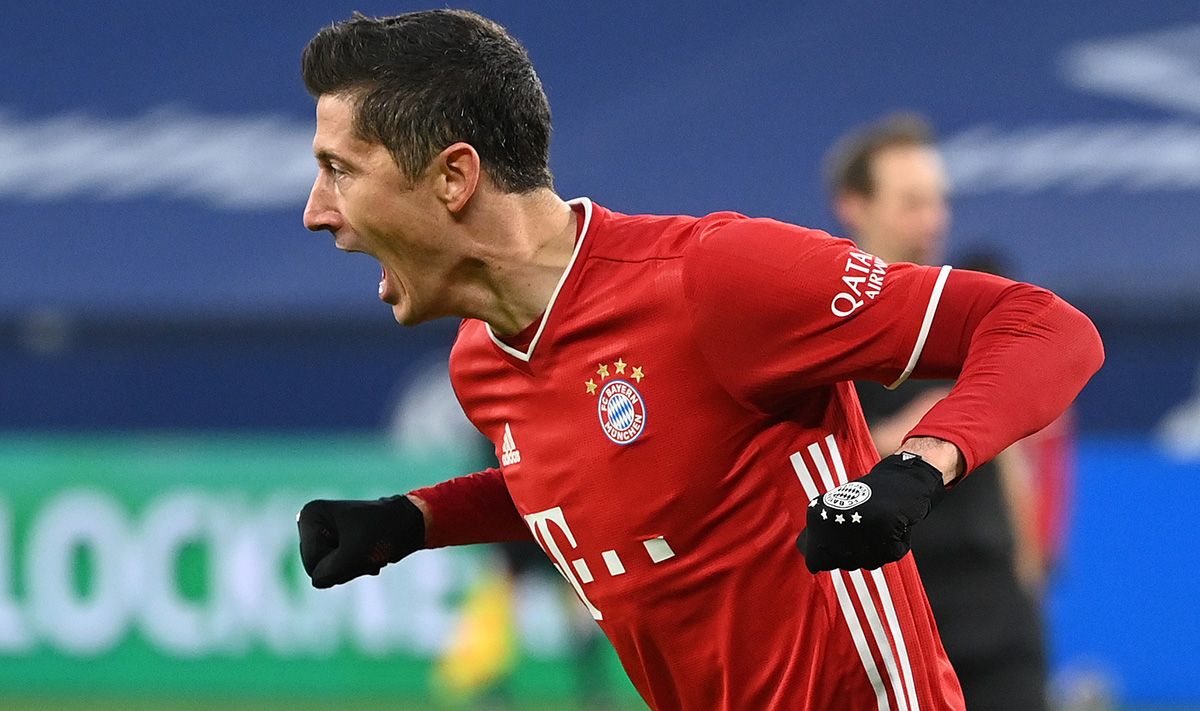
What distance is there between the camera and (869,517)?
2236 millimetres

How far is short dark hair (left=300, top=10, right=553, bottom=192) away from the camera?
9.03 feet

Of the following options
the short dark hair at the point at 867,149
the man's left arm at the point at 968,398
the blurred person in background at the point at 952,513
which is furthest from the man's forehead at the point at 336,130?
the short dark hair at the point at 867,149

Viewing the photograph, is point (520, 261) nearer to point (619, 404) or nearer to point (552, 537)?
point (619, 404)

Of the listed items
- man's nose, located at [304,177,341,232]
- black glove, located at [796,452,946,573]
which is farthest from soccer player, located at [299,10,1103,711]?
black glove, located at [796,452,946,573]

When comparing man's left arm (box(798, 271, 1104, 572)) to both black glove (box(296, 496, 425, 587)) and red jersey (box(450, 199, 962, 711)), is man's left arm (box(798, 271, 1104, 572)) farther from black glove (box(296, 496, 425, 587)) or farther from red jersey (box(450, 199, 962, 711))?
black glove (box(296, 496, 425, 587))

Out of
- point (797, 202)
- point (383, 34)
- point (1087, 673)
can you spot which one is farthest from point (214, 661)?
point (383, 34)

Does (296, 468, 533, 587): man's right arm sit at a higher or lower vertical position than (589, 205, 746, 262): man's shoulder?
lower

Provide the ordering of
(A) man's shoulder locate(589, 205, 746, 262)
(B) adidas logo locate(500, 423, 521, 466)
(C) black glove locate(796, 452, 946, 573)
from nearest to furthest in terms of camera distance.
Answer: (C) black glove locate(796, 452, 946, 573)
(A) man's shoulder locate(589, 205, 746, 262)
(B) adidas logo locate(500, 423, 521, 466)

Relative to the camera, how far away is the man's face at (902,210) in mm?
4719

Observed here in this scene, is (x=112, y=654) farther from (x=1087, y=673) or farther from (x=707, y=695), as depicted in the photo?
(x=707, y=695)

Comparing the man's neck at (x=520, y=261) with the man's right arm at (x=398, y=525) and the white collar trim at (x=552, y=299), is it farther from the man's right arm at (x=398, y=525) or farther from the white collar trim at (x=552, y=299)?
the man's right arm at (x=398, y=525)

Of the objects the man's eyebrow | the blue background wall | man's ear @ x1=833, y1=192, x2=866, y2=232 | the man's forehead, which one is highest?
the blue background wall

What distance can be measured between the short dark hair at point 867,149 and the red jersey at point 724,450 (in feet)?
6.91

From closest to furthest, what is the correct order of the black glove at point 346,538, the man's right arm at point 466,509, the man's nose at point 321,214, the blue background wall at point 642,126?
the man's nose at point 321,214 → the black glove at point 346,538 → the man's right arm at point 466,509 → the blue background wall at point 642,126
